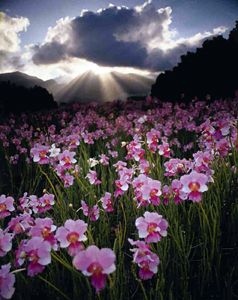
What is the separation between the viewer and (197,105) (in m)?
6.44

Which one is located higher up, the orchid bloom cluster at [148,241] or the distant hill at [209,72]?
the distant hill at [209,72]

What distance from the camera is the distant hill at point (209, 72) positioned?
28.1ft

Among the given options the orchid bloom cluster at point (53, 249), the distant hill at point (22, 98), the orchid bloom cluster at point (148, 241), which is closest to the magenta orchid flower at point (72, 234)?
the orchid bloom cluster at point (53, 249)

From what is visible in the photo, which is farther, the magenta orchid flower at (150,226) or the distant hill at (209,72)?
the distant hill at (209,72)

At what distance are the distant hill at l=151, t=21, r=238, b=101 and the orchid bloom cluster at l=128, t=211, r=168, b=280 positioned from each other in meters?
7.11

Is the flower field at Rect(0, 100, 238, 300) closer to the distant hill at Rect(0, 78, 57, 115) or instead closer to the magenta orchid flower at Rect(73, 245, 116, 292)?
the magenta orchid flower at Rect(73, 245, 116, 292)

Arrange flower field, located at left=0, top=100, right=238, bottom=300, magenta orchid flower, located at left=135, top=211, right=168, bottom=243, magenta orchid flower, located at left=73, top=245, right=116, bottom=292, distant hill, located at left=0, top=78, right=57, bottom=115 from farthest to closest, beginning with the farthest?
distant hill, located at left=0, top=78, right=57, bottom=115
magenta orchid flower, located at left=135, top=211, right=168, bottom=243
flower field, located at left=0, top=100, right=238, bottom=300
magenta orchid flower, located at left=73, top=245, right=116, bottom=292

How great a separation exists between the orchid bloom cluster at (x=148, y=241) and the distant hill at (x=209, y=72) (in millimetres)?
7106

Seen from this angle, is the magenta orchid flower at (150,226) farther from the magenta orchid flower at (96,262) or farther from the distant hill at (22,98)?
the distant hill at (22,98)

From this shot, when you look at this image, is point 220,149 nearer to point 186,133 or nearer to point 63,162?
point 63,162

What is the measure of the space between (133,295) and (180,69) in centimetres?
903

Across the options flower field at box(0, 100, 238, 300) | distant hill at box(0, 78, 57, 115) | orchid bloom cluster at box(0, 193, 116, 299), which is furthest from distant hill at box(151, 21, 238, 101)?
orchid bloom cluster at box(0, 193, 116, 299)

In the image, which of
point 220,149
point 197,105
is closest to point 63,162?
point 220,149

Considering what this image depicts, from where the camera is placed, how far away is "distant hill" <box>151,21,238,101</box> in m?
8.55
